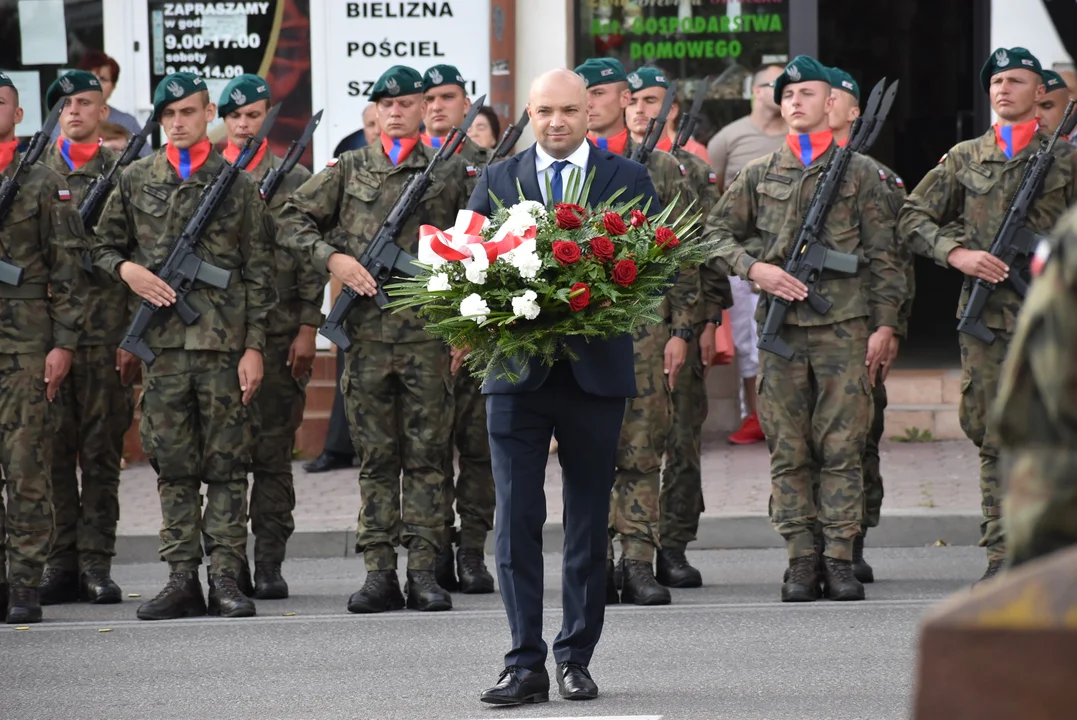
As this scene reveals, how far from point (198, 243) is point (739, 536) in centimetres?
334

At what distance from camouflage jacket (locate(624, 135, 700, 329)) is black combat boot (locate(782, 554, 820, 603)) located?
1191 millimetres

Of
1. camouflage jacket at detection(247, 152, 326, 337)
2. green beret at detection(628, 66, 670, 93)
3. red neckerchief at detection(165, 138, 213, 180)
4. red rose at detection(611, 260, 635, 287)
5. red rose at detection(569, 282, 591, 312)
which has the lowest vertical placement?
camouflage jacket at detection(247, 152, 326, 337)

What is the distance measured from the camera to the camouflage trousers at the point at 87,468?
7914 mm

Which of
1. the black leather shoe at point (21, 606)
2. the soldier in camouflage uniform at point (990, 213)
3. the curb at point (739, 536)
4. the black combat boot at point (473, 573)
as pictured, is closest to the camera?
the black leather shoe at point (21, 606)

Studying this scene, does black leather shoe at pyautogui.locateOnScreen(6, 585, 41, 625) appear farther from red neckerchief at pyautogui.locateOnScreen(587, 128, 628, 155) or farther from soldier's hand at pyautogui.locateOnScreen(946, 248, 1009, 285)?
soldier's hand at pyautogui.locateOnScreen(946, 248, 1009, 285)

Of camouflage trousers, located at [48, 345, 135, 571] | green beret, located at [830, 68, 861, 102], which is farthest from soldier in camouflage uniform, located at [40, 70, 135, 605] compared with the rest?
green beret, located at [830, 68, 861, 102]

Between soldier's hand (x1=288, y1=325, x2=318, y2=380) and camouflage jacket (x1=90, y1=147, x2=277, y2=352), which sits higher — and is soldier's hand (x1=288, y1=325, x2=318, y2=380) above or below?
below

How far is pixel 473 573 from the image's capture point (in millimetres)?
7910

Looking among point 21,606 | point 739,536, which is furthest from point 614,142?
point 21,606

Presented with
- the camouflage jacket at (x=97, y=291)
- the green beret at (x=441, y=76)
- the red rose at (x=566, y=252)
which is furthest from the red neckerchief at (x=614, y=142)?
the red rose at (x=566, y=252)

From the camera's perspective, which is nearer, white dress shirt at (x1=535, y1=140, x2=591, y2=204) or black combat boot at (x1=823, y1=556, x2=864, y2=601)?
white dress shirt at (x1=535, y1=140, x2=591, y2=204)

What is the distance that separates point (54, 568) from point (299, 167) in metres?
2.31

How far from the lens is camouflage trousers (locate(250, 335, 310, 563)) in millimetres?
8023

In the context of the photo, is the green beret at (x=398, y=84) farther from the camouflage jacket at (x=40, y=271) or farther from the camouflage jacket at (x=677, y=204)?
the camouflage jacket at (x=40, y=271)
